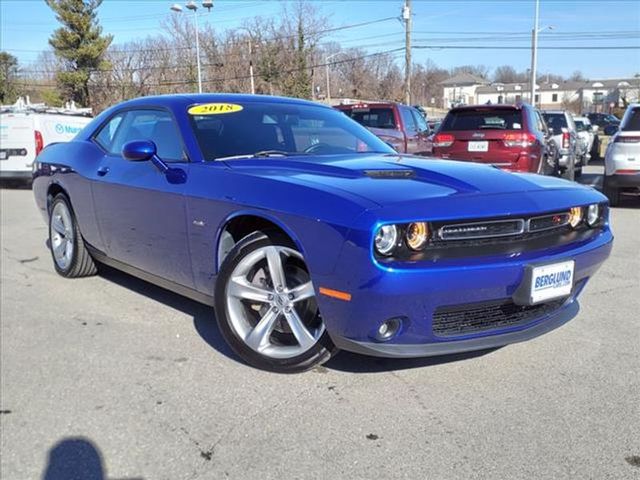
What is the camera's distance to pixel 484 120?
31.8ft

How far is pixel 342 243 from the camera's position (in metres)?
2.65

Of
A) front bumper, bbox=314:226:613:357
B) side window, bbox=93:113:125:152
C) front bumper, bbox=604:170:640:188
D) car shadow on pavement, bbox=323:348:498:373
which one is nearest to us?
front bumper, bbox=314:226:613:357

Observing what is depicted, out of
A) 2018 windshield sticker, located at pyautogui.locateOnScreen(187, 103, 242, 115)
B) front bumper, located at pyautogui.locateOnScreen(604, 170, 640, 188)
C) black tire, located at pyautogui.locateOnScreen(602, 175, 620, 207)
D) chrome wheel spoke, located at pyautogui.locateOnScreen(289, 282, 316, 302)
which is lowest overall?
black tire, located at pyautogui.locateOnScreen(602, 175, 620, 207)

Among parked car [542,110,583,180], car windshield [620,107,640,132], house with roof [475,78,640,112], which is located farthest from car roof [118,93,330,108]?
house with roof [475,78,640,112]

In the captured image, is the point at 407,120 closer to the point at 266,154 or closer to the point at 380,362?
the point at 266,154

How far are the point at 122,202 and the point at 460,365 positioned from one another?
252 centimetres

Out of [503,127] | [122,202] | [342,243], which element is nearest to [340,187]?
[342,243]

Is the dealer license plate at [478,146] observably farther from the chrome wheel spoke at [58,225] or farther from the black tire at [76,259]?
the chrome wheel spoke at [58,225]

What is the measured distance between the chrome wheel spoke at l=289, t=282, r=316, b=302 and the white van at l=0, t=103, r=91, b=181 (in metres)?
12.3

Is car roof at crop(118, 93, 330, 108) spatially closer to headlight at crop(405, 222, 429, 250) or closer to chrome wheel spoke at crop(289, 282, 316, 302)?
chrome wheel spoke at crop(289, 282, 316, 302)

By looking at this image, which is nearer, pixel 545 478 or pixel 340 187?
pixel 545 478

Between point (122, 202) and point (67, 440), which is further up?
point (122, 202)

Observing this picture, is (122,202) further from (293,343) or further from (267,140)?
(293,343)

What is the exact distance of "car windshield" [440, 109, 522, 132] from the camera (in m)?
9.48
